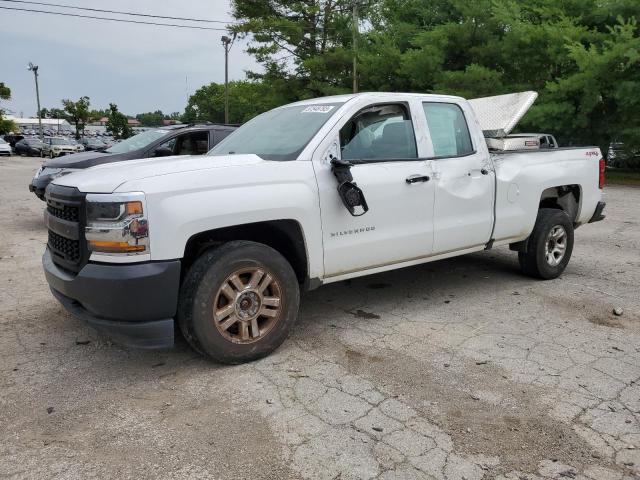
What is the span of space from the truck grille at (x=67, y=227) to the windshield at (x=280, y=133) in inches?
53.4

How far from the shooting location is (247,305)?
3.67 metres

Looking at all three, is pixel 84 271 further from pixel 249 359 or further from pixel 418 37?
pixel 418 37

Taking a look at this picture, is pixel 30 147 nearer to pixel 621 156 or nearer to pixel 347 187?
pixel 621 156

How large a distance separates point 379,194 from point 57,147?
3730 centimetres

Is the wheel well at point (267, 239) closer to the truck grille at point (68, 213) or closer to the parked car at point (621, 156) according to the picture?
the truck grille at point (68, 213)

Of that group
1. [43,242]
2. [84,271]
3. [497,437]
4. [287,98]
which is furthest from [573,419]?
[287,98]

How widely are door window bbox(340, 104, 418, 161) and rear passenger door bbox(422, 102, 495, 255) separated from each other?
0.89 feet

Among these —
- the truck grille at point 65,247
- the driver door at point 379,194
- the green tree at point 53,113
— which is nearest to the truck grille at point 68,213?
the truck grille at point 65,247

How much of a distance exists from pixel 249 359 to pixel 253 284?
527 mm

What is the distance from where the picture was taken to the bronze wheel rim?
355 centimetres

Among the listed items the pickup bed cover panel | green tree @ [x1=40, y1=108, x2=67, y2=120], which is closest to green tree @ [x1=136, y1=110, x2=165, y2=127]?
green tree @ [x1=40, y1=108, x2=67, y2=120]

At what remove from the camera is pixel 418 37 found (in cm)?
2034

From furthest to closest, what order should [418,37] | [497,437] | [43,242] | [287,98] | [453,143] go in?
[287,98] < [418,37] < [43,242] < [453,143] < [497,437]

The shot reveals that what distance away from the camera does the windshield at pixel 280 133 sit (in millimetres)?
4109
